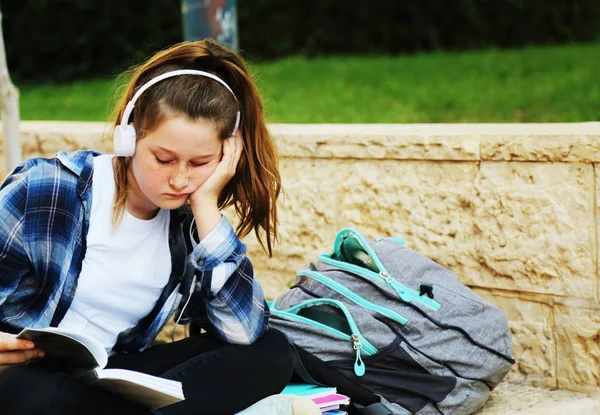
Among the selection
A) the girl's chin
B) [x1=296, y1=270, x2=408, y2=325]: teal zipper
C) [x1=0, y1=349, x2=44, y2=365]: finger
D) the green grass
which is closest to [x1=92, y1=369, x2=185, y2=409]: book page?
[x1=0, y1=349, x2=44, y2=365]: finger

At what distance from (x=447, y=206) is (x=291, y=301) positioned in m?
0.68

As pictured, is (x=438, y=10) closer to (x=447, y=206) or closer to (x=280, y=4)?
(x=280, y=4)

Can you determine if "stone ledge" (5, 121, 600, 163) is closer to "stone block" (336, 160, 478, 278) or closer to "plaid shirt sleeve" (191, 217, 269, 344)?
"stone block" (336, 160, 478, 278)

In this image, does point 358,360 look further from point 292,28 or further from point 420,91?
point 292,28

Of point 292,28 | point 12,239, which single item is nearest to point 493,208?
point 12,239

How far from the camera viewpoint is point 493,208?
310cm

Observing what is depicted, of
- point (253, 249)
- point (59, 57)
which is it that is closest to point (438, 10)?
point (59, 57)

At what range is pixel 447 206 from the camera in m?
3.20

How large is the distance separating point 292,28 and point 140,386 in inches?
269

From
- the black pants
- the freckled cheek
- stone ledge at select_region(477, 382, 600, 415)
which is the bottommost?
stone ledge at select_region(477, 382, 600, 415)

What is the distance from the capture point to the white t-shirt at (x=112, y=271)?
2.29 meters

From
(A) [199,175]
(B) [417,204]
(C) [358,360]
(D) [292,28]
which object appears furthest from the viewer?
(D) [292,28]

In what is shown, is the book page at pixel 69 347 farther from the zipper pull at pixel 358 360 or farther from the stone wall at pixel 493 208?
the stone wall at pixel 493 208

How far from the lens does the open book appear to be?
1.93m
